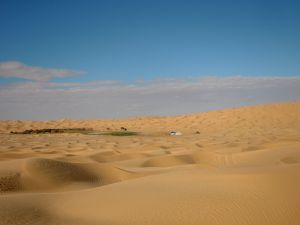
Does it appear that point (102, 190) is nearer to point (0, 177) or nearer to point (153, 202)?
point (153, 202)

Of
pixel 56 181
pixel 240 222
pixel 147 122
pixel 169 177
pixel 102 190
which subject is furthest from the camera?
pixel 147 122

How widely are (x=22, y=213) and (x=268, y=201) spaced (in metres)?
1.44

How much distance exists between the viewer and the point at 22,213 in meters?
2.18

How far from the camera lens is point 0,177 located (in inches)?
135

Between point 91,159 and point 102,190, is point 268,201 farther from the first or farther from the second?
point 91,159

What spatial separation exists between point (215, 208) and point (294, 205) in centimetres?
43

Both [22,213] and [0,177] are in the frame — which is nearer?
[22,213]

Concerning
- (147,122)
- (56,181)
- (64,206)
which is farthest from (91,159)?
(147,122)

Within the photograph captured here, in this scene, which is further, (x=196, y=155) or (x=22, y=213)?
(x=196, y=155)

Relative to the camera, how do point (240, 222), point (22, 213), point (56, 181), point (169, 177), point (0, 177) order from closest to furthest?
point (240, 222) → point (22, 213) → point (169, 177) → point (0, 177) → point (56, 181)

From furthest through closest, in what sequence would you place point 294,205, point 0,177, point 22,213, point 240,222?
1. point 0,177
2. point 22,213
3. point 294,205
4. point 240,222

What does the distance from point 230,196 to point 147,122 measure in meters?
18.9

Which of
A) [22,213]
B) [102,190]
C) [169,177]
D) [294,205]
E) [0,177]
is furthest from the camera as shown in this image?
[0,177]

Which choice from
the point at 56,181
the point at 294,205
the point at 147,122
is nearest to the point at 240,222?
the point at 294,205
